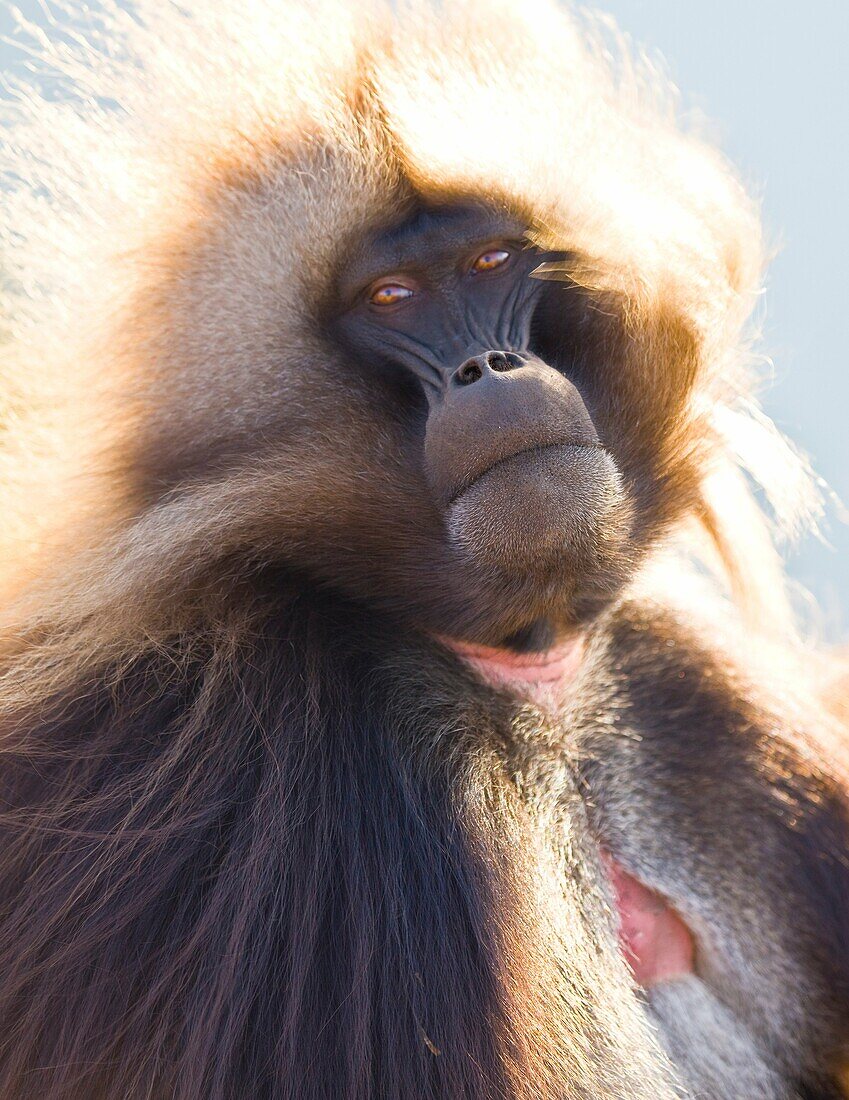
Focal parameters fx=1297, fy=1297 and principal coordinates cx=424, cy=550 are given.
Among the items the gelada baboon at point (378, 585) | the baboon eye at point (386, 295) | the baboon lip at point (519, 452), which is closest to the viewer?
the gelada baboon at point (378, 585)

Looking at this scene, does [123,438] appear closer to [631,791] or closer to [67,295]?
[67,295]

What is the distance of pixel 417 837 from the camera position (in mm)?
1665

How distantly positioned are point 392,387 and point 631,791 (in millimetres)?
732

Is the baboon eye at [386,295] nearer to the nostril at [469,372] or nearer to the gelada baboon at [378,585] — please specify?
the gelada baboon at [378,585]

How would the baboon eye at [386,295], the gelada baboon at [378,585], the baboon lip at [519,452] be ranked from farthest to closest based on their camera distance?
the baboon eye at [386,295], the baboon lip at [519,452], the gelada baboon at [378,585]

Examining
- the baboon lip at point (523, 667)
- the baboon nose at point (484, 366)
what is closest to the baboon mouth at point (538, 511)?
the baboon nose at point (484, 366)

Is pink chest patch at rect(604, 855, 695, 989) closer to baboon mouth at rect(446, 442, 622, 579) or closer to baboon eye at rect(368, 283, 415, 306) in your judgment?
baboon mouth at rect(446, 442, 622, 579)

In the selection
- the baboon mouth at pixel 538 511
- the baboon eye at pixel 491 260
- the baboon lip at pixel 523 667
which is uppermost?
the baboon eye at pixel 491 260

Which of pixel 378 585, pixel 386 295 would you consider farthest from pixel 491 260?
pixel 378 585

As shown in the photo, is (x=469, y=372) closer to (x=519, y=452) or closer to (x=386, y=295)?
(x=519, y=452)

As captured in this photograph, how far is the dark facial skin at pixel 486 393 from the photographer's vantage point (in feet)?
5.49

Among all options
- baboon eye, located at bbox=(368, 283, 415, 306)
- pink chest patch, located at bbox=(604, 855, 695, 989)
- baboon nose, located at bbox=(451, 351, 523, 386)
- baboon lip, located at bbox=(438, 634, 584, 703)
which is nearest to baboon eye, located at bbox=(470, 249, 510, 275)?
baboon eye, located at bbox=(368, 283, 415, 306)

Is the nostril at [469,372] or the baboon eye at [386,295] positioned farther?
the baboon eye at [386,295]

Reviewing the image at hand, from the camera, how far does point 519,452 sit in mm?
1666
